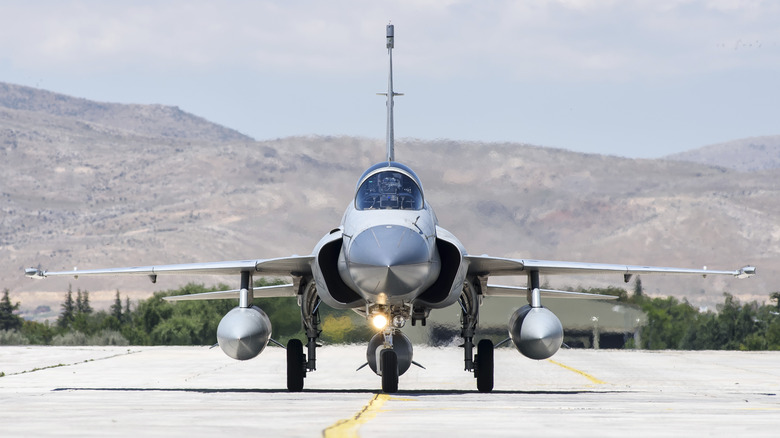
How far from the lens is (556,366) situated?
29828 millimetres

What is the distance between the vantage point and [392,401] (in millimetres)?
15602

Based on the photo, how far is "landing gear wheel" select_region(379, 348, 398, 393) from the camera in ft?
58.1

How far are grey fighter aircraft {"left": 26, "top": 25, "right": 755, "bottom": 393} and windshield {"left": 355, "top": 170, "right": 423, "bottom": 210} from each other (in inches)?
0.6

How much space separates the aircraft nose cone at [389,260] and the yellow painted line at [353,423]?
1605mm

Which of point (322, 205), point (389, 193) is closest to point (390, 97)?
point (389, 193)

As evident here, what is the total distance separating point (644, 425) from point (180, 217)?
479 ft

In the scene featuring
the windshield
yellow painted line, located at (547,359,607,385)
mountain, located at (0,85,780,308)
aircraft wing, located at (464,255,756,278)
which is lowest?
yellow painted line, located at (547,359,607,385)

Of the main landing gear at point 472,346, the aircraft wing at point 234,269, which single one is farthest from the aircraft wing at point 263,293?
the main landing gear at point 472,346

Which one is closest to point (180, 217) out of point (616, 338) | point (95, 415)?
point (616, 338)

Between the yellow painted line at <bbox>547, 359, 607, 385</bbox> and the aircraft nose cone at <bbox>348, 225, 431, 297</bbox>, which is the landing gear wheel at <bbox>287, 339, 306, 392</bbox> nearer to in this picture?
the aircraft nose cone at <bbox>348, 225, 431, 297</bbox>

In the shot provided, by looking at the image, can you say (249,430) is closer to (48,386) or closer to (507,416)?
(507,416)

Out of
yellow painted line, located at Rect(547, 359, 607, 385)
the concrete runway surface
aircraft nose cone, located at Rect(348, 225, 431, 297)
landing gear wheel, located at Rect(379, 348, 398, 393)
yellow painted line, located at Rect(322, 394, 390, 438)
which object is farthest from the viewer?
yellow painted line, located at Rect(547, 359, 607, 385)

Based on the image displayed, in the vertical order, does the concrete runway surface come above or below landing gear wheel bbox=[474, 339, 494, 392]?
below

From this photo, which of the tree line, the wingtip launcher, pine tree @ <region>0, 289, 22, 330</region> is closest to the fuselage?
the wingtip launcher
